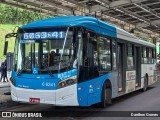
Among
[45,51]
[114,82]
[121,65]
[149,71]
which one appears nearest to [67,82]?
[45,51]

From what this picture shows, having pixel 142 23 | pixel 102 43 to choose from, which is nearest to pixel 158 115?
pixel 102 43

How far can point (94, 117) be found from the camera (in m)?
9.91

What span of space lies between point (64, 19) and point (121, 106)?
387cm

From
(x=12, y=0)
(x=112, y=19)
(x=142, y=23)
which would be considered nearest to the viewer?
(x=12, y=0)

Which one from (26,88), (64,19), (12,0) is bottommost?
(26,88)

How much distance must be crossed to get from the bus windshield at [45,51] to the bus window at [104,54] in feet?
6.32

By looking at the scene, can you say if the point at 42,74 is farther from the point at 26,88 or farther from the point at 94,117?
the point at 94,117

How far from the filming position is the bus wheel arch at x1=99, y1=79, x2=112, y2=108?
11.3 metres

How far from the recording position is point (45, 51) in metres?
9.73

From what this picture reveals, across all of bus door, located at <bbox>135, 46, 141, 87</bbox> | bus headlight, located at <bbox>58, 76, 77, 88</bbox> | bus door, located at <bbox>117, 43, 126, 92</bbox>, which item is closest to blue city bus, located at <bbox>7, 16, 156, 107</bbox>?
bus headlight, located at <bbox>58, 76, 77, 88</bbox>

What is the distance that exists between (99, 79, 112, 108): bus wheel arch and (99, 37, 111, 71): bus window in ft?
1.68

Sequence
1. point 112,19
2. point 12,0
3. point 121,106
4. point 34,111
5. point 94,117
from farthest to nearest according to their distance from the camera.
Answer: point 112,19 < point 12,0 < point 121,106 < point 34,111 < point 94,117

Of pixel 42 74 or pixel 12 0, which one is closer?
pixel 42 74

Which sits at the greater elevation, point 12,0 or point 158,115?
point 12,0
